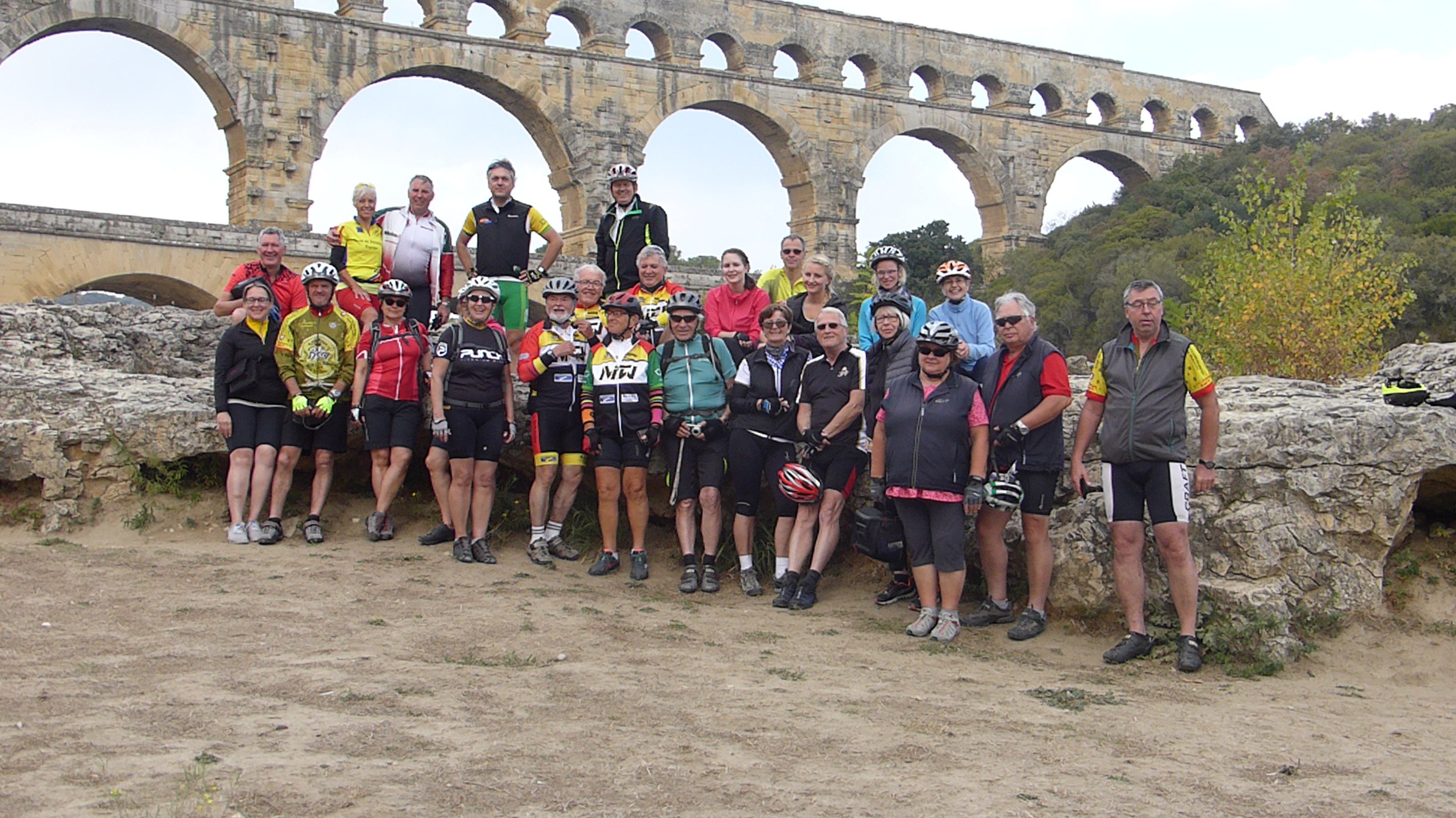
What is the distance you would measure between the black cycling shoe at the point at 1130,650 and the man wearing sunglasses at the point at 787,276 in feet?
10.0

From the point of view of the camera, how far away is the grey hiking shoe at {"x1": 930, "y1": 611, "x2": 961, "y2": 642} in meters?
6.12

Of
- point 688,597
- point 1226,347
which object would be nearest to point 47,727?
point 688,597

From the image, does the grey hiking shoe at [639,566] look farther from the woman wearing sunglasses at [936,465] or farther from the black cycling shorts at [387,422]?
the woman wearing sunglasses at [936,465]

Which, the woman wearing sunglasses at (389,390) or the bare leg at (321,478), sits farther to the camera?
the bare leg at (321,478)

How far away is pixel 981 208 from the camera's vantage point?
108 feet

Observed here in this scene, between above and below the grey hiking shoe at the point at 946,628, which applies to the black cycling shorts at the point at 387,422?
above

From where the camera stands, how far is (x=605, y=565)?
24.3ft

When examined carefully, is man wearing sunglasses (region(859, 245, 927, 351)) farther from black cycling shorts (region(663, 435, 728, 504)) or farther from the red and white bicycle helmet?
black cycling shorts (region(663, 435, 728, 504))

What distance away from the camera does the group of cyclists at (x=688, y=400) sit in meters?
6.14

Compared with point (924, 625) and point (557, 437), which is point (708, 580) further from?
point (924, 625)

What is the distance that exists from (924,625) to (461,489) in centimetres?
296

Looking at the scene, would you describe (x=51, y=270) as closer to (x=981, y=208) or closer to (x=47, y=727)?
(x=47, y=727)

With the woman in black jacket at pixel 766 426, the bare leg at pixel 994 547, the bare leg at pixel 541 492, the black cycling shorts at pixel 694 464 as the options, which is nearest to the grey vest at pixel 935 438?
the bare leg at pixel 994 547

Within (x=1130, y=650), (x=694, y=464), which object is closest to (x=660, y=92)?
(x=694, y=464)
